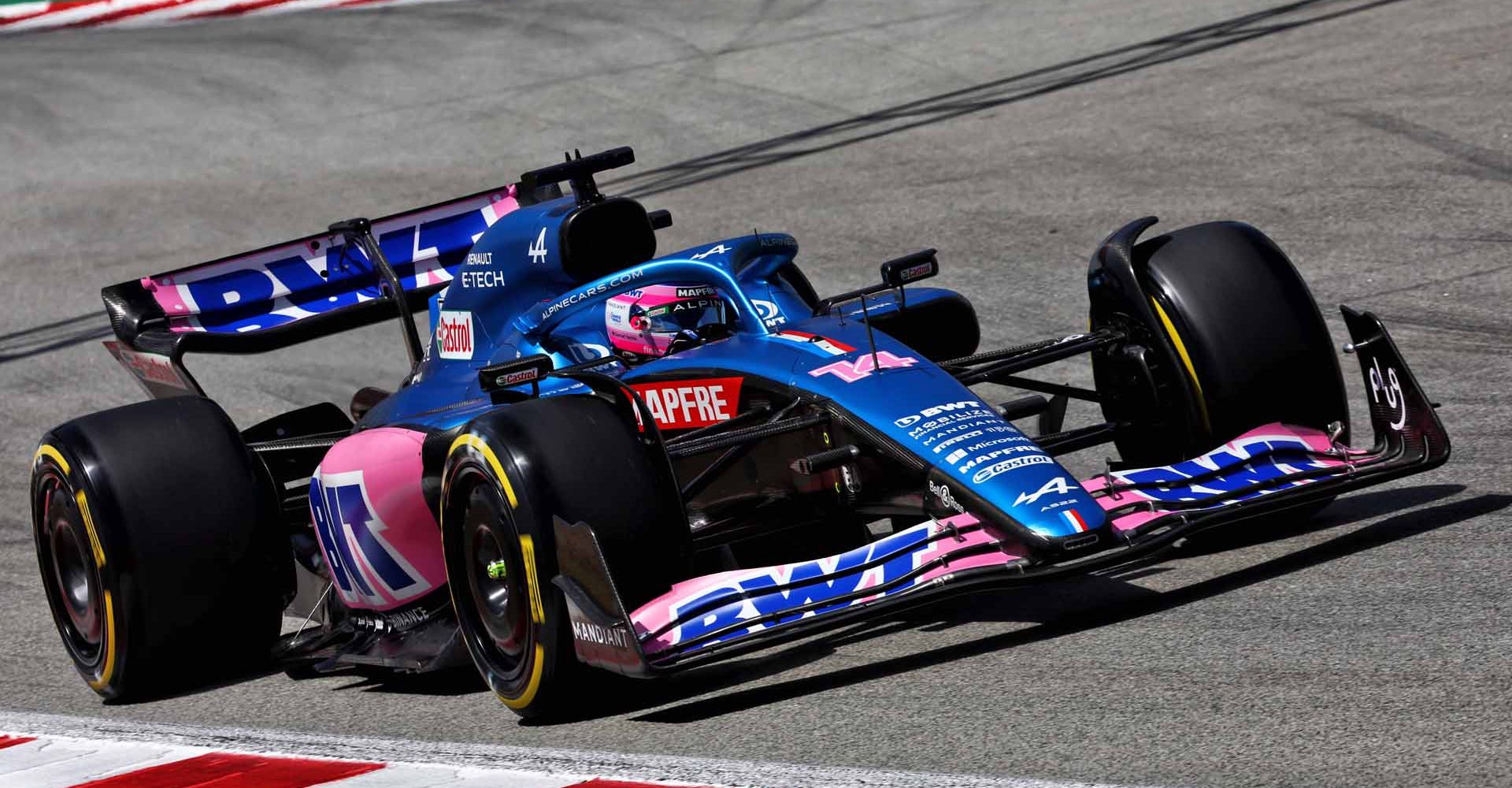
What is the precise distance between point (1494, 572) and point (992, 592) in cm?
156

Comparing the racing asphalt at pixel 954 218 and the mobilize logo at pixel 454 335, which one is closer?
the racing asphalt at pixel 954 218

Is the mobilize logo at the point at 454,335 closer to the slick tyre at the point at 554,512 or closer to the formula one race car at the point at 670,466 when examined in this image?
the formula one race car at the point at 670,466

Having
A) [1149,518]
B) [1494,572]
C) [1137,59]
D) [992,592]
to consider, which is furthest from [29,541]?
[1137,59]

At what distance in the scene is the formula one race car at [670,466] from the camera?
17.6ft

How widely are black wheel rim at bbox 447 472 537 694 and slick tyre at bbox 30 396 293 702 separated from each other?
1.17 m

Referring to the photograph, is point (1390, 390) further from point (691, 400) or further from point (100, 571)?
point (100, 571)

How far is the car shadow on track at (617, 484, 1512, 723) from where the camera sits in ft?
18.0

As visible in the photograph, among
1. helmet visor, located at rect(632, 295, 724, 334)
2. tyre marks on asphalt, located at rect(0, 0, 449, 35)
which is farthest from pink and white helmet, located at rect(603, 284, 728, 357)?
tyre marks on asphalt, located at rect(0, 0, 449, 35)

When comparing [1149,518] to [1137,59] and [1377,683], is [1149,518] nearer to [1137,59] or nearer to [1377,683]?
[1377,683]

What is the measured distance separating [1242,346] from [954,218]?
7174mm

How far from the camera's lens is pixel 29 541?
A: 9.53 metres

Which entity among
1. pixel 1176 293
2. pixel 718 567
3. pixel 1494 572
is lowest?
pixel 1494 572

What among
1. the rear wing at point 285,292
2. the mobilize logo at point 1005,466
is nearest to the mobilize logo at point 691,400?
the mobilize logo at point 1005,466

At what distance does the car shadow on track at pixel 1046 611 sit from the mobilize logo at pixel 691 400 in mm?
822
